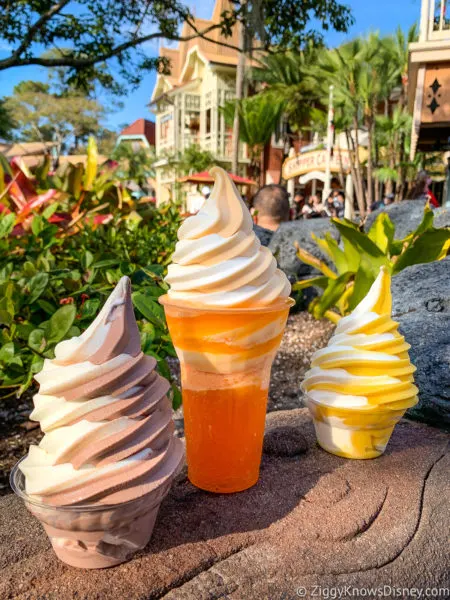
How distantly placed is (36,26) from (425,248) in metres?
4.83

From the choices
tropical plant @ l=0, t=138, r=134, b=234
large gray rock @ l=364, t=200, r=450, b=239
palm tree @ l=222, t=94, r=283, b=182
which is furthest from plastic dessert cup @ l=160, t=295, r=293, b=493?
palm tree @ l=222, t=94, r=283, b=182

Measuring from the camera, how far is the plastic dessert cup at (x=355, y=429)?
1689 mm

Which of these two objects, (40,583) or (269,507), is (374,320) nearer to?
(269,507)

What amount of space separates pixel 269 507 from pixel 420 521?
42 centimetres

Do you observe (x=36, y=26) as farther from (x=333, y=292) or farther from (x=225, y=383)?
(x=225, y=383)

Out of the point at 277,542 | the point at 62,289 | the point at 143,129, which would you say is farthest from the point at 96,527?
the point at 143,129

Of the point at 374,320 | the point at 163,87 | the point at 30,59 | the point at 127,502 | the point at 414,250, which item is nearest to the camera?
the point at 127,502

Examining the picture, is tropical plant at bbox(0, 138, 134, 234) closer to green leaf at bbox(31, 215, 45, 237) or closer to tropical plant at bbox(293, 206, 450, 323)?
green leaf at bbox(31, 215, 45, 237)

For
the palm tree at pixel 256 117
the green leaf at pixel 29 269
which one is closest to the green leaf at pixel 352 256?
the green leaf at pixel 29 269

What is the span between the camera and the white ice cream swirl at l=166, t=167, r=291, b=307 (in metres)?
1.42

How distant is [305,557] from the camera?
1.25 meters

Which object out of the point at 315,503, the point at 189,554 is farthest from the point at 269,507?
the point at 189,554

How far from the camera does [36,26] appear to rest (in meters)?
5.66

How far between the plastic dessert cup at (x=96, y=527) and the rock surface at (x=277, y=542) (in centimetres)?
3
